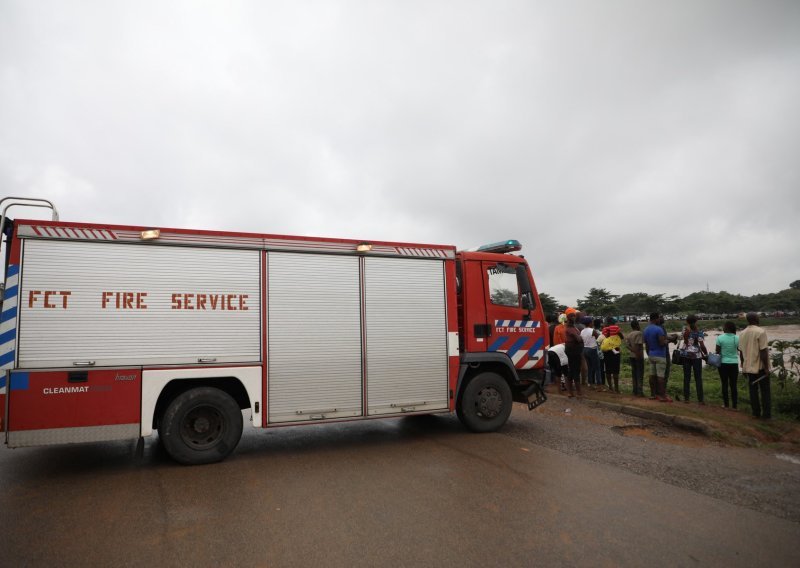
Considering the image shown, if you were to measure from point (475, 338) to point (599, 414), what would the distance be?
3.38m

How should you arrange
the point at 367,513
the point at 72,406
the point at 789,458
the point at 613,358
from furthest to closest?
the point at 613,358 → the point at 789,458 → the point at 72,406 → the point at 367,513

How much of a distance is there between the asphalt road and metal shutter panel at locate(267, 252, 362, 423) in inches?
26.7

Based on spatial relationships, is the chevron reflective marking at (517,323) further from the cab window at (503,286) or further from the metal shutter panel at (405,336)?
the metal shutter panel at (405,336)

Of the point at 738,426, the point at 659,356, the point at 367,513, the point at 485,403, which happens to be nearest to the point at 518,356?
the point at 485,403

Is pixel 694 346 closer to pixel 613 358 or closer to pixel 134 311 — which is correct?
pixel 613 358

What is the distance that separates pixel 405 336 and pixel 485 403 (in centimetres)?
176

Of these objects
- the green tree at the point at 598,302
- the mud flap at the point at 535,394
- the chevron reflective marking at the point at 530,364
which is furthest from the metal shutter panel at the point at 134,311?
the green tree at the point at 598,302

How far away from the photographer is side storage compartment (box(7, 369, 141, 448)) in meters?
4.96

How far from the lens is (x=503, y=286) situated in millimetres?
7602

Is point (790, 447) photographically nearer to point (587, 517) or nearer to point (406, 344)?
point (587, 517)

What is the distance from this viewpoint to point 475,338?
287 inches

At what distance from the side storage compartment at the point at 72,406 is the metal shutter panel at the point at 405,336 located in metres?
2.95

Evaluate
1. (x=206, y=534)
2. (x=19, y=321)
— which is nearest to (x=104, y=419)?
(x=19, y=321)

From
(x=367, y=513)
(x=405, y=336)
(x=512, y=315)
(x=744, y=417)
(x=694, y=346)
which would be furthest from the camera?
(x=694, y=346)
